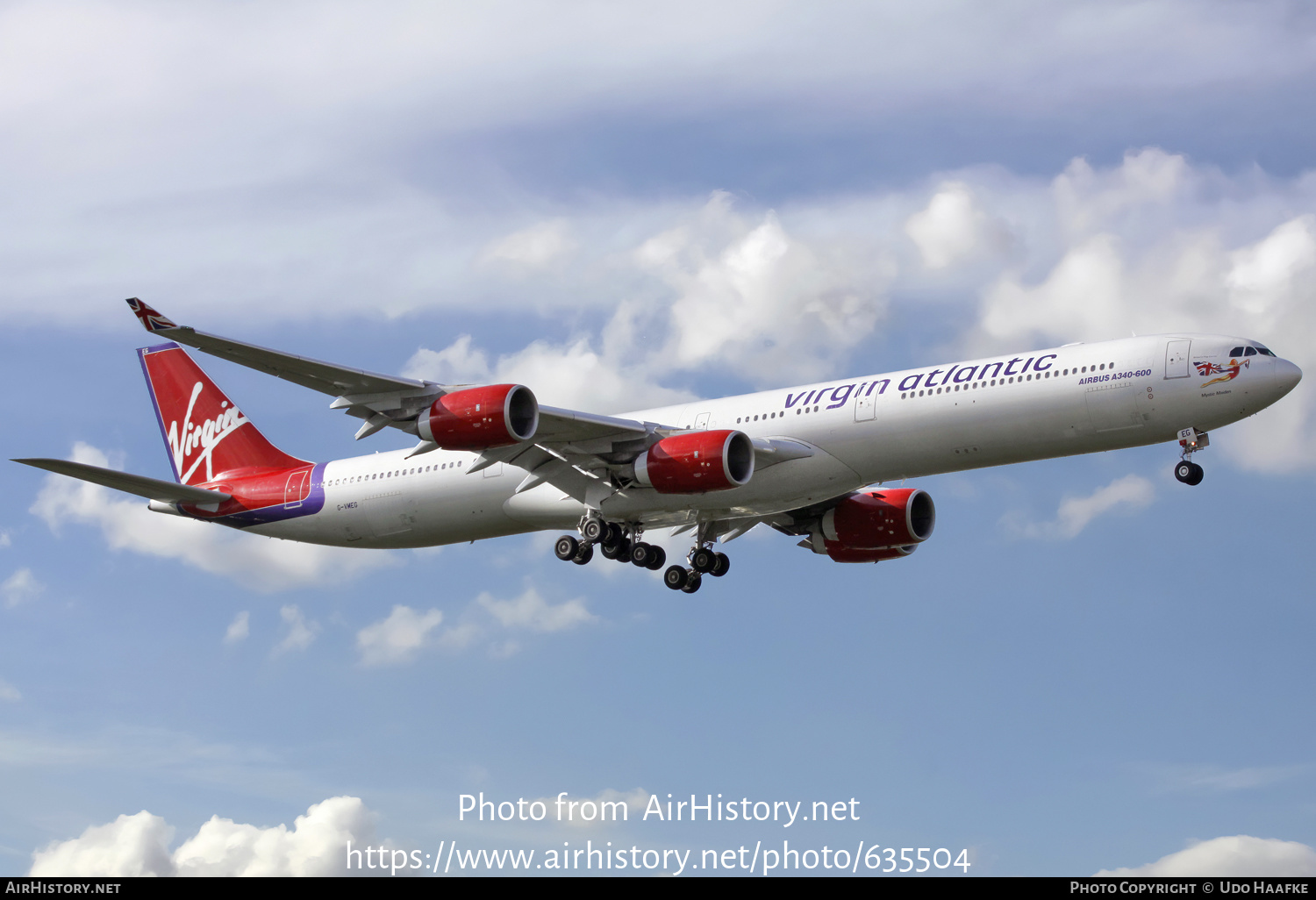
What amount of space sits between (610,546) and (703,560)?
410cm

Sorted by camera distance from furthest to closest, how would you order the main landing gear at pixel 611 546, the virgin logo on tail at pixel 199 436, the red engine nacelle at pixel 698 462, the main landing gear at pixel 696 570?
the virgin logo on tail at pixel 199 436
the main landing gear at pixel 696 570
the main landing gear at pixel 611 546
the red engine nacelle at pixel 698 462

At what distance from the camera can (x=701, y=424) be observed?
131 ft

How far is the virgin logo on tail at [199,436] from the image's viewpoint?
48.5m

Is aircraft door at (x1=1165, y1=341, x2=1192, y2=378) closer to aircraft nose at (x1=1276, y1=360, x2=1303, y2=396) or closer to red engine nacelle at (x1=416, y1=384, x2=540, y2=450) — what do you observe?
aircraft nose at (x1=1276, y1=360, x2=1303, y2=396)

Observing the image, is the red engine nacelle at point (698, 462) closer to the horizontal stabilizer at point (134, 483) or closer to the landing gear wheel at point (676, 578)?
the landing gear wheel at point (676, 578)

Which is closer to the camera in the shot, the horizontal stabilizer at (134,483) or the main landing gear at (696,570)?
the horizontal stabilizer at (134,483)

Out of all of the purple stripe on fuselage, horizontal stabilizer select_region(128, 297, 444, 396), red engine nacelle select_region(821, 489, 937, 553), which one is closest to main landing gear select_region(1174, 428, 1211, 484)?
red engine nacelle select_region(821, 489, 937, 553)

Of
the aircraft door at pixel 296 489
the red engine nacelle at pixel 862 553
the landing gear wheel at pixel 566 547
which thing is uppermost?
the aircraft door at pixel 296 489

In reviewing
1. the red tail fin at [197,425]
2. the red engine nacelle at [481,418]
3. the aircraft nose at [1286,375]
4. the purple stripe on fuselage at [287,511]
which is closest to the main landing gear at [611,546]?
the red engine nacelle at [481,418]

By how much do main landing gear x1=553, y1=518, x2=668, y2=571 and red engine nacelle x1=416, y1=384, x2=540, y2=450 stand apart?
5.48 m

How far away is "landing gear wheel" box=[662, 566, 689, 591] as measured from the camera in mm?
43688

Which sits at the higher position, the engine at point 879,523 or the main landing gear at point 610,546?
the engine at point 879,523

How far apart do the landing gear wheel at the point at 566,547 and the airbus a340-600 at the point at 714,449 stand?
Answer: 0.16 ft

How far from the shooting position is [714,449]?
3666 centimetres
